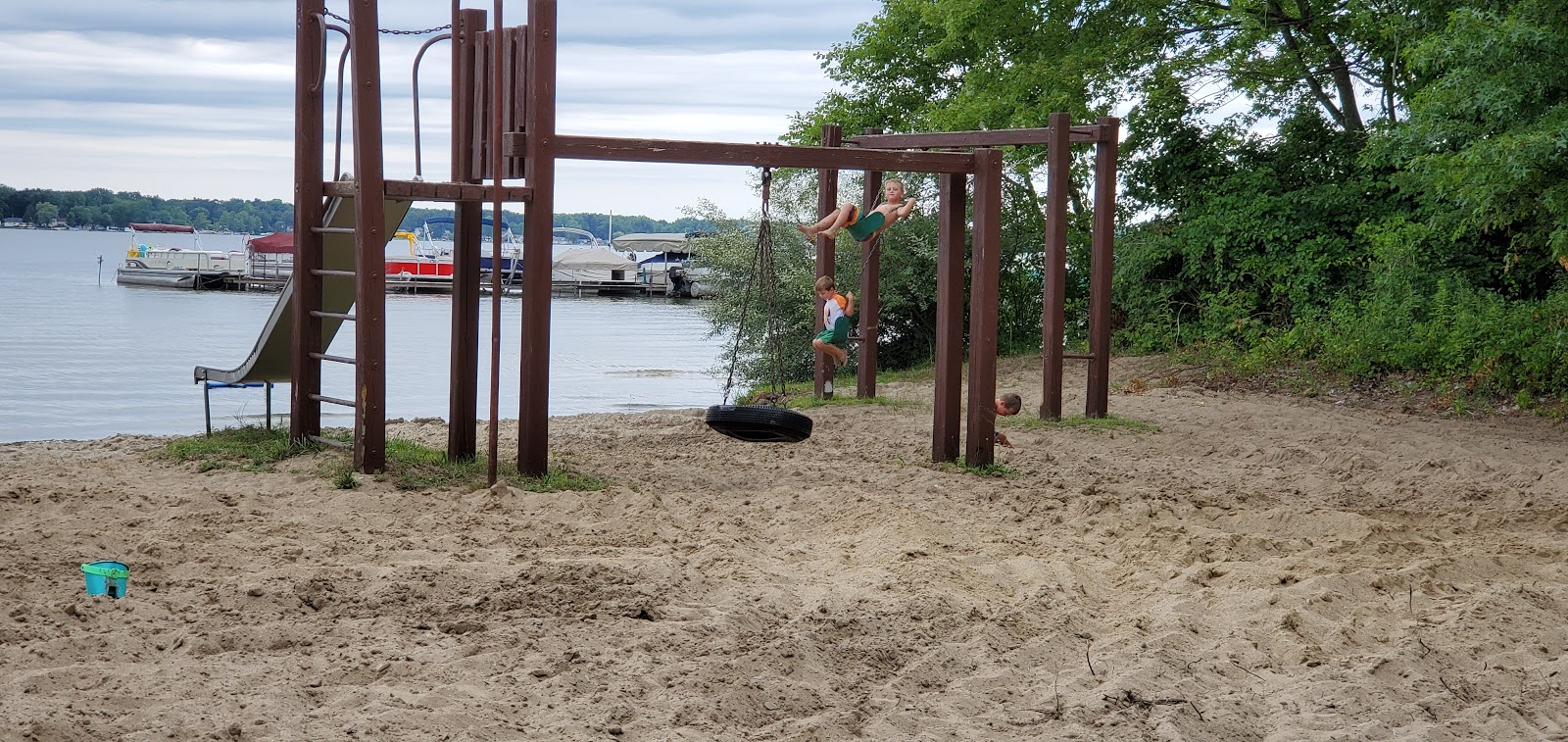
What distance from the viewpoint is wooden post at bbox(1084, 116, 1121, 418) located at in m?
11.7

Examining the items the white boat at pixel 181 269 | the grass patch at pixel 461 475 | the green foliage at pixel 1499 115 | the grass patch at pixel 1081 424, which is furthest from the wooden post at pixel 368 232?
the white boat at pixel 181 269

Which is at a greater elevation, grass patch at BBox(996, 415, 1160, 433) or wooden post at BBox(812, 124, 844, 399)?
wooden post at BBox(812, 124, 844, 399)

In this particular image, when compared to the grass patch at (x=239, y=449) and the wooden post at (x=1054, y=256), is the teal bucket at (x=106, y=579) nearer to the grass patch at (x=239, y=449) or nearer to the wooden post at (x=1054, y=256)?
the grass patch at (x=239, y=449)

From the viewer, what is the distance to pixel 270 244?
206ft

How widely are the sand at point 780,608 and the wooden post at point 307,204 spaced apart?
81 cm

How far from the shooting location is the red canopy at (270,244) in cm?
6203

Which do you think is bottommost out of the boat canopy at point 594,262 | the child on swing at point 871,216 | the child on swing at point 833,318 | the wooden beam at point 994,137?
the child on swing at point 833,318

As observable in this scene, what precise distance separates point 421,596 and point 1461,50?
30.5ft

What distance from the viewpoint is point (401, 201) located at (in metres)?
8.87

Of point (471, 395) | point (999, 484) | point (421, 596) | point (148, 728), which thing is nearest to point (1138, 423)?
point (999, 484)

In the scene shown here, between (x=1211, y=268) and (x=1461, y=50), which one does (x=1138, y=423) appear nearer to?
(x=1461, y=50)

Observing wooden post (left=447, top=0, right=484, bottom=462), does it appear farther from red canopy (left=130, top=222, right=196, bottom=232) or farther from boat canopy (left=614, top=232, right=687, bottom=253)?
red canopy (left=130, top=222, right=196, bottom=232)

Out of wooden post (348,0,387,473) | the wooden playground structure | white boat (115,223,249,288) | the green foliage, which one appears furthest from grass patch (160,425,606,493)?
white boat (115,223,249,288)

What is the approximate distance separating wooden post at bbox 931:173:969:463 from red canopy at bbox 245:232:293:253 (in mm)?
58537
